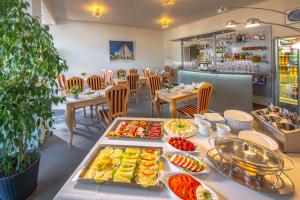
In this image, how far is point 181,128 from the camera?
5.08 feet

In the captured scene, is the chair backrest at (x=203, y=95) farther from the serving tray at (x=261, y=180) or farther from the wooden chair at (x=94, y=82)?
the wooden chair at (x=94, y=82)

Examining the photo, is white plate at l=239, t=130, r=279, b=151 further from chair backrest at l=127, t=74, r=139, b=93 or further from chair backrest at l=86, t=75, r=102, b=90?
chair backrest at l=127, t=74, r=139, b=93

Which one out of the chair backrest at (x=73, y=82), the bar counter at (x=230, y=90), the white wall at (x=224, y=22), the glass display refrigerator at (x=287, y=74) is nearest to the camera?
the bar counter at (x=230, y=90)

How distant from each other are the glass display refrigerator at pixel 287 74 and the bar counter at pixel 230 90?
3.62 ft

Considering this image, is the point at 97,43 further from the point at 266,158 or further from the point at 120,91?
the point at 266,158

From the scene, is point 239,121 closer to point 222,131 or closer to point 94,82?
point 222,131

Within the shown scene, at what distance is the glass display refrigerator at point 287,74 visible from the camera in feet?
13.6

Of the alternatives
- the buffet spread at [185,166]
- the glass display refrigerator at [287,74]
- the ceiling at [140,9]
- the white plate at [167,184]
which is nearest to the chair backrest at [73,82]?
the ceiling at [140,9]

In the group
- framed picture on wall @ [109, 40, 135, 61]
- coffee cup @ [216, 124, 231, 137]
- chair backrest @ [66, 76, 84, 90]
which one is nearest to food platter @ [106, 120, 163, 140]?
coffee cup @ [216, 124, 231, 137]

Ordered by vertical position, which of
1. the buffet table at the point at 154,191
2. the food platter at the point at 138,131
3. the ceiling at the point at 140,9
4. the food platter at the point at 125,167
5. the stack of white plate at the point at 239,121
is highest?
the ceiling at the point at 140,9

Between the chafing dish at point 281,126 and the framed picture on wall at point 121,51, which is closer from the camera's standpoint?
the chafing dish at point 281,126

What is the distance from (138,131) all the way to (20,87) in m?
1.04

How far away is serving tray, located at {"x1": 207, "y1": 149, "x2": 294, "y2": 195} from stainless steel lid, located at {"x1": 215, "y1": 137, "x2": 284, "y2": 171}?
0.06 meters

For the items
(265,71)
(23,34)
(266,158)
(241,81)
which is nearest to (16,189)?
(23,34)
